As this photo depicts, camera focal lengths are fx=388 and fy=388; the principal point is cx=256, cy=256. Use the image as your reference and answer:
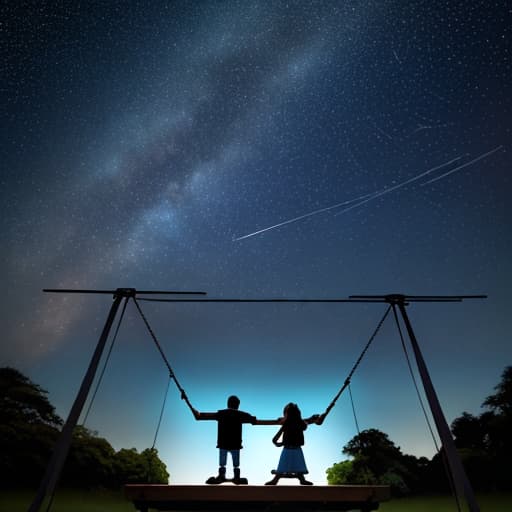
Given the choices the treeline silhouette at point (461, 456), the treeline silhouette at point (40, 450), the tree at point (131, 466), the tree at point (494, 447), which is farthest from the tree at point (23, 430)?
the tree at point (494, 447)

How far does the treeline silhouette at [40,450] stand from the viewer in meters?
37.2

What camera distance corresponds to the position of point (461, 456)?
48812mm

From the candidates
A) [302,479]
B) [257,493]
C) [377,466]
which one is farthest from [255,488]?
[377,466]

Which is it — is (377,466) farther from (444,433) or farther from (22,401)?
(444,433)

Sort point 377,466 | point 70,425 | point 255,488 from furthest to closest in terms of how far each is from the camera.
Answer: point 377,466
point 70,425
point 255,488

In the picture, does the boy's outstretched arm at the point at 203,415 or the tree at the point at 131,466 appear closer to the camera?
the boy's outstretched arm at the point at 203,415

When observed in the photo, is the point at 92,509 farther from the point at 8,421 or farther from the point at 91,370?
the point at 91,370

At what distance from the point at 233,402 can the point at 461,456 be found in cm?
5257

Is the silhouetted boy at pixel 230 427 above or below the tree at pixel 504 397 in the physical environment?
below

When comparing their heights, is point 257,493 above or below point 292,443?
below

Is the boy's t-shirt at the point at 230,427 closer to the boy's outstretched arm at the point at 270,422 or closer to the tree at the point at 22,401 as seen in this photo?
the boy's outstretched arm at the point at 270,422

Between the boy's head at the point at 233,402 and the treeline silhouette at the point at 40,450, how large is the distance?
3221 centimetres

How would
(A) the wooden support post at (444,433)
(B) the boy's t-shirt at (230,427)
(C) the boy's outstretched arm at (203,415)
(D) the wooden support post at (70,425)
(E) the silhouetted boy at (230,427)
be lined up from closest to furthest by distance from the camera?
(D) the wooden support post at (70,425) < (A) the wooden support post at (444,433) < (E) the silhouetted boy at (230,427) < (B) the boy's t-shirt at (230,427) < (C) the boy's outstretched arm at (203,415)

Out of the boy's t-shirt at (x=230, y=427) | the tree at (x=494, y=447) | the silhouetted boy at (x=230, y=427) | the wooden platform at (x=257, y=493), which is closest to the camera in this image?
the wooden platform at (x=257, y=493)
